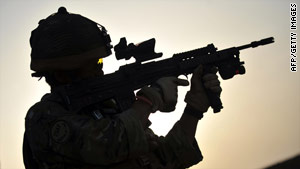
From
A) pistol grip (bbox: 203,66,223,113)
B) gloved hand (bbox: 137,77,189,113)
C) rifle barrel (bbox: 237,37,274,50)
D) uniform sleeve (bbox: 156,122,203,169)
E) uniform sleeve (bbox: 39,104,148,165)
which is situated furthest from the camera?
rifle barrel (bbox: 237,37,274,50)

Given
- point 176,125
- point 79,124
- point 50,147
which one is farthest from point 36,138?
point 176,125

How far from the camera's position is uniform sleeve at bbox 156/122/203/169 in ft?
15.6

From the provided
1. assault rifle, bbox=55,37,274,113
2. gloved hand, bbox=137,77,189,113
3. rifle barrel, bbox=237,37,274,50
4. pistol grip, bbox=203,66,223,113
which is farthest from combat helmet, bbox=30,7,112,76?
rifle barrel, bbox=237,37,274,50

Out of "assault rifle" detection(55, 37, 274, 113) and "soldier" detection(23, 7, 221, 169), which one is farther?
"assault rifle" detection(55, 37, 274, 113)

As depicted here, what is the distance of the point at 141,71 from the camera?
14.4ft

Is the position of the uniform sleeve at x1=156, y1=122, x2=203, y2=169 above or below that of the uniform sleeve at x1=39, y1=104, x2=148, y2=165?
below

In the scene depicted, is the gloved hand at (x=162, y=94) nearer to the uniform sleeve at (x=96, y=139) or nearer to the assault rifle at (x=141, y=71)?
the assault rifle at (x=141, y=71)

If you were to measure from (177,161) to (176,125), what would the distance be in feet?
1.23

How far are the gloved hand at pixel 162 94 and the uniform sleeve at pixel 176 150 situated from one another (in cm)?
67

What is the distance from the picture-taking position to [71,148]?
3.62 meters

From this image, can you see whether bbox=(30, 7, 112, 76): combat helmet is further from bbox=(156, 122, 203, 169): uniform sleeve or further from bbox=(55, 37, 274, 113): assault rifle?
bbox=(156, 122, 203, 169): uniform sleeve

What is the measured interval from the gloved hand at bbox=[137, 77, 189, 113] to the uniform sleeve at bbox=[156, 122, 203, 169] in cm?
67

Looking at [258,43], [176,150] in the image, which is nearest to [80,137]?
[176,150]

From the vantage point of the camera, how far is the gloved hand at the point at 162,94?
3.98 m
